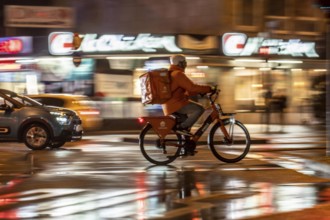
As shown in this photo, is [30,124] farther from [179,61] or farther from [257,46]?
[257,46]

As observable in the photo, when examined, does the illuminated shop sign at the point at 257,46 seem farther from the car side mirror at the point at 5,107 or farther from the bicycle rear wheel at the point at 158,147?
the bicycle rear wheel at the point at 158,147

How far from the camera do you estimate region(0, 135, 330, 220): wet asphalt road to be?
23.3 feet

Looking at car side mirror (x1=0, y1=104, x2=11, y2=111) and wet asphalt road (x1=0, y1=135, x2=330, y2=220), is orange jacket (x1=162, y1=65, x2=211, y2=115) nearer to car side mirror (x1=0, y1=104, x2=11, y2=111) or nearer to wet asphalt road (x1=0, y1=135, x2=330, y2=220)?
wet asphalt road (x1=0, y1=135, x2=330, y2=220)

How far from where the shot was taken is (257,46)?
86.7 feet

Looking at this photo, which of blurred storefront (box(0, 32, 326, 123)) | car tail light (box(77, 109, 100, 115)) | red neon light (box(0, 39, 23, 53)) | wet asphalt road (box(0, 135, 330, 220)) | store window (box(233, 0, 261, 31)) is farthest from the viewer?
store window (box(233, 0, 261, 31))

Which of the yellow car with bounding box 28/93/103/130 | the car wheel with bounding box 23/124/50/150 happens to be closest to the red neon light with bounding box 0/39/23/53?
the yellow car with bounding box 28/93/103/130

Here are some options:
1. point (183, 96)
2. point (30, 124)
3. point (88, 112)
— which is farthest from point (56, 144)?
point (88, 112)

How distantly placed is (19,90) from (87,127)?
6.95m

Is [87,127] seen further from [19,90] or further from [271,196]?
[271,196]

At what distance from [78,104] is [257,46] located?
9.54 metres

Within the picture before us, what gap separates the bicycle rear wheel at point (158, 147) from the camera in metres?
10.8

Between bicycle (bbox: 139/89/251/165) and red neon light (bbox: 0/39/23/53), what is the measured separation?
16507 mm

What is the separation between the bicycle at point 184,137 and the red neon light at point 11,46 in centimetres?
1651

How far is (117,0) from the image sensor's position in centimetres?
2866
